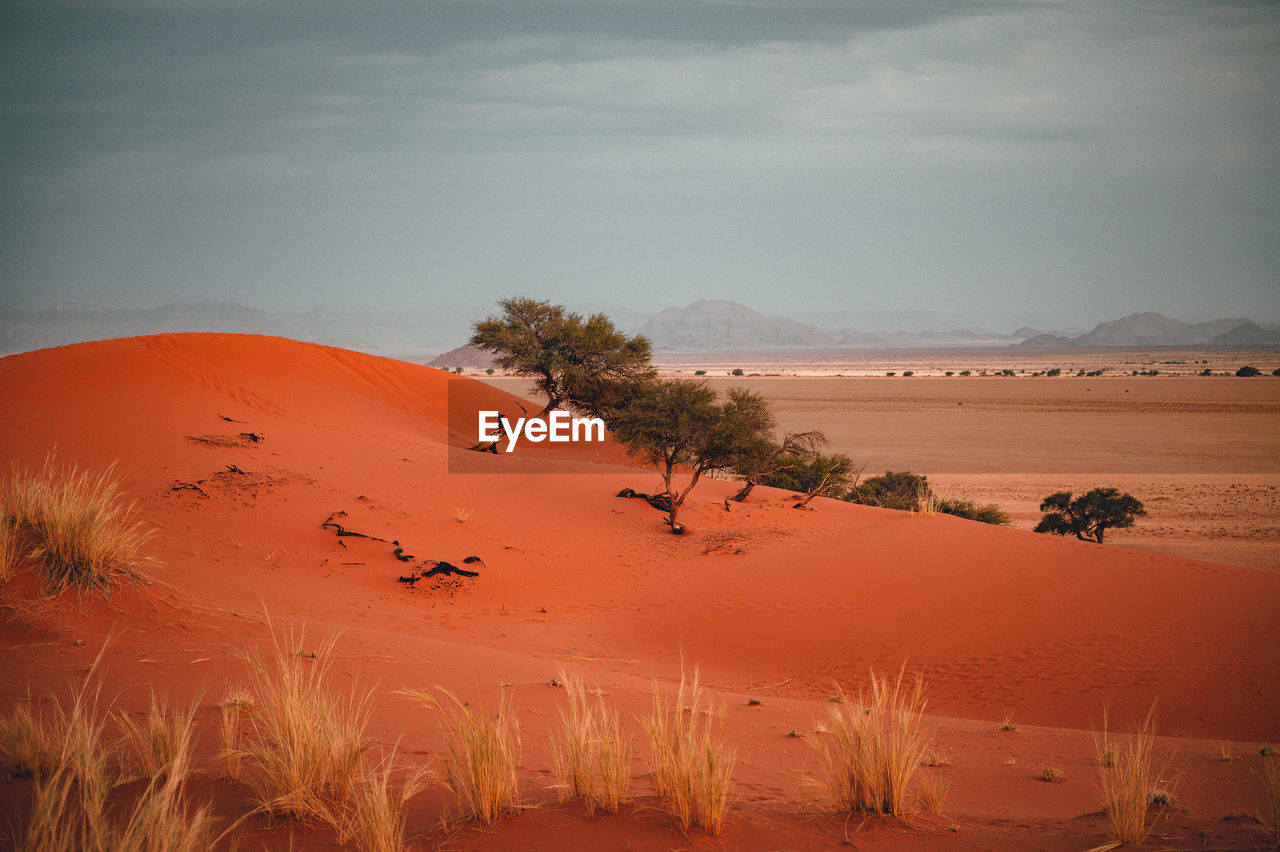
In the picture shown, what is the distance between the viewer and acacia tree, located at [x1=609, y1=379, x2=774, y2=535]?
16391mm

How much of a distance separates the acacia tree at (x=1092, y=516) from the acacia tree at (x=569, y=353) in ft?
43.9

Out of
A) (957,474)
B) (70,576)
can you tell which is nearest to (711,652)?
(70,576)

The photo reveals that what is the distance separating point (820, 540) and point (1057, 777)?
9558 mm

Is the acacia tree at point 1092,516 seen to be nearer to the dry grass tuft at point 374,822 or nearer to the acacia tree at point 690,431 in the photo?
the acacia tree at point 690,431

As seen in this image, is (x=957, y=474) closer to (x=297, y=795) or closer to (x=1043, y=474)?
(x=1043, y=474)

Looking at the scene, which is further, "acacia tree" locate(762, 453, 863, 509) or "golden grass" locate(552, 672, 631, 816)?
"acacia tree" locate(762, 453, 863, 509)

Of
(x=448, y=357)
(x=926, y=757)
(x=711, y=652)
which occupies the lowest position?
(x=711, y=652)

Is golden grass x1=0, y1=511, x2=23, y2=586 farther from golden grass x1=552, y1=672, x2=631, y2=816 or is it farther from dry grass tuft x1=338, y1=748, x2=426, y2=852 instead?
golden grass x1=552, y1=672, x2=631, y2=816

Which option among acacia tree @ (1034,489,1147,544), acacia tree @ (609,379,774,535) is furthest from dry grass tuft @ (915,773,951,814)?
acacia tree @ (1034,489,1147,544)

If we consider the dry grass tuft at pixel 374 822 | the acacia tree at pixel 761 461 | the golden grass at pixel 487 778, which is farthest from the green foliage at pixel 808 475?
the dry grass tuft at pixel 374 822

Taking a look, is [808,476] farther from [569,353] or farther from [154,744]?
[154,744]

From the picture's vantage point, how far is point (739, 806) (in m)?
A: 4.30

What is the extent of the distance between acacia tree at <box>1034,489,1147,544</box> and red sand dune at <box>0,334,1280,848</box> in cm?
699

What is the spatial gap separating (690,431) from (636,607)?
207 inches
